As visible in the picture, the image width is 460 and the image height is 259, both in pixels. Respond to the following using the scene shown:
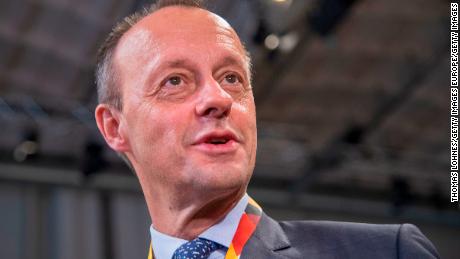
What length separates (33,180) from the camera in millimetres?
7484

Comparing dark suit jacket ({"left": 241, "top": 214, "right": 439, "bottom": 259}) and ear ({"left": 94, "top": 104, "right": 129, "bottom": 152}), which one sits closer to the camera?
dark suit jacket ({"left": 241, "top": 214, "right": 439, "bottom": 259})

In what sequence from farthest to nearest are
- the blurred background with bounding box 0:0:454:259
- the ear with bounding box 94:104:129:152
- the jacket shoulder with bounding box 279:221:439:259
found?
the blurred background with bounding box 0:0:454:259, the ear with bounding box 94:104:129:152, the jacket shoulder with bounding box 279:221:439:259

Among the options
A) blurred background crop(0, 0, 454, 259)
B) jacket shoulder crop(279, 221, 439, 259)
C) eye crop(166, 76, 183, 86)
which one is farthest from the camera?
blurred background crop(0, 0, 454, 259)

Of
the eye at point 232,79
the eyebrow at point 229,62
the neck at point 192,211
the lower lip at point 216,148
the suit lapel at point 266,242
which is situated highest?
the eyebrow at point 229,62

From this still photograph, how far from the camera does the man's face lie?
53.9 inches

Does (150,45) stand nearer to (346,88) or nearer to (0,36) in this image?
(0,36)

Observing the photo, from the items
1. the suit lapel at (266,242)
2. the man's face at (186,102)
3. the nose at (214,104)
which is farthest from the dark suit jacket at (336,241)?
the nose at (214,104)

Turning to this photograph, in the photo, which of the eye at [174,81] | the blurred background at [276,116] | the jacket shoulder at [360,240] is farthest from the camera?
the blurred background at [276,116]

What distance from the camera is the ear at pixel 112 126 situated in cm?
159

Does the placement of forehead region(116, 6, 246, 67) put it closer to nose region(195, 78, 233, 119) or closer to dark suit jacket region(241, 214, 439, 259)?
nose region(195, 78, 233, 119)

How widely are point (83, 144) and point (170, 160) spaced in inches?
239

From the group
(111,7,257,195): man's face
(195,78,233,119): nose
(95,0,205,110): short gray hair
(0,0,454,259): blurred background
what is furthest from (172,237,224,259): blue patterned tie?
(0,0,454,259): blurred background

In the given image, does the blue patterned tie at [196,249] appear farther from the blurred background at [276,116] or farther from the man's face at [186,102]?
the blurred background at [276,116]

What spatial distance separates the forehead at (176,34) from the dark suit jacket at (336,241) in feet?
1.27
